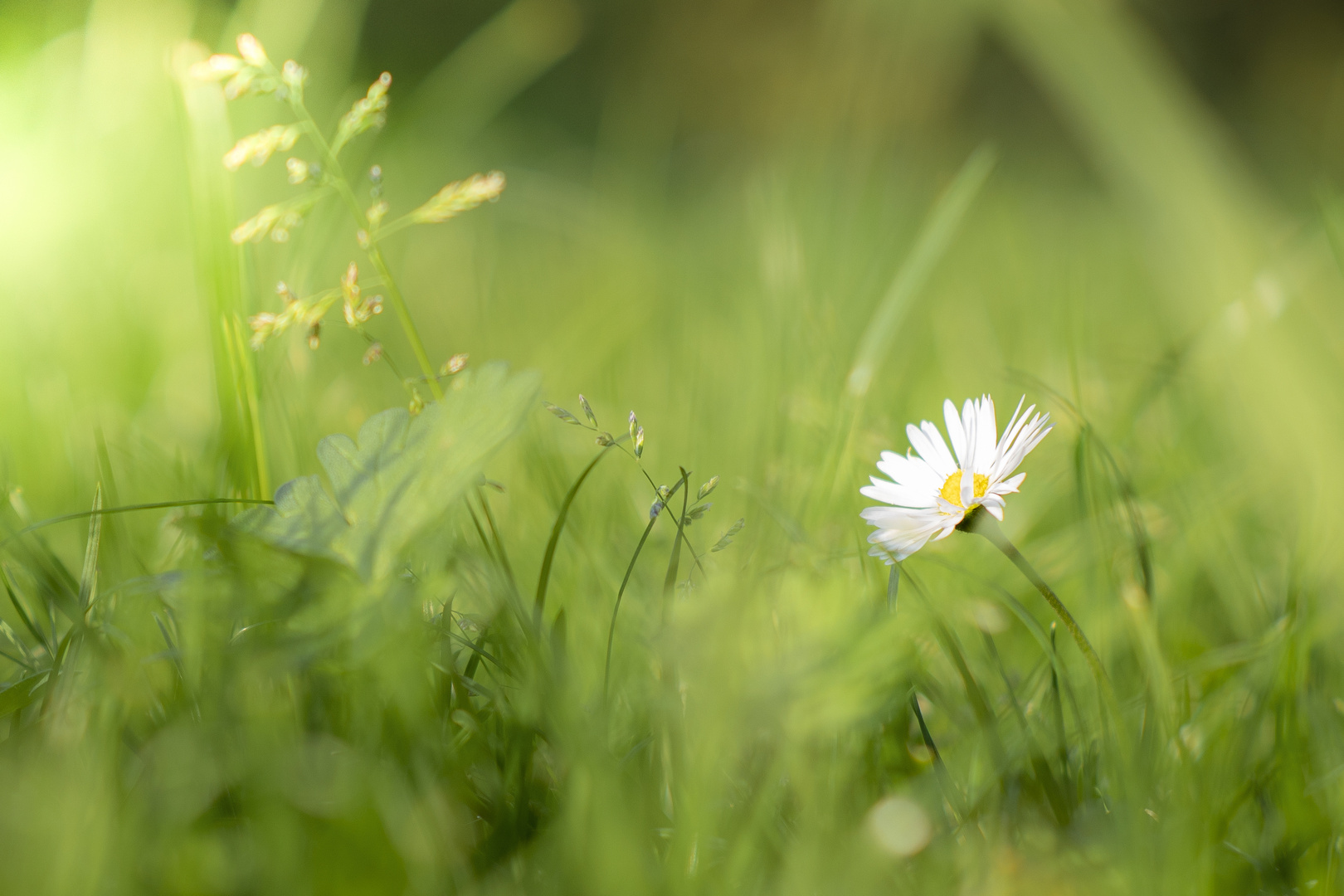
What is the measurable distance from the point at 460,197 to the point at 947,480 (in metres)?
0.34

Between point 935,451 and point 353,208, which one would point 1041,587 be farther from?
point 353,208

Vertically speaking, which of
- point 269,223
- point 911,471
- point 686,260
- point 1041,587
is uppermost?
point 686,260

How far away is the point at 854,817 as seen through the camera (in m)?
0.45

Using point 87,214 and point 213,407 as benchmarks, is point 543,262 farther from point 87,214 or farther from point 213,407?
point 213,407

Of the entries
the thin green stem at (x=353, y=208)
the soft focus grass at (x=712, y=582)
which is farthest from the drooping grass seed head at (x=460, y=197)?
the soft focus grass at (x=712, y=582)

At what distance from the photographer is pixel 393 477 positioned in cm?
52

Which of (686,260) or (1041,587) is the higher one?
(686,260)

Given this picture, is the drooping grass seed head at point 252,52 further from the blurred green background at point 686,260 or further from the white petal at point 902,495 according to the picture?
the white petal at point 902,495

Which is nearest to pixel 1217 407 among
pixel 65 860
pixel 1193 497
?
pixel 1193 497

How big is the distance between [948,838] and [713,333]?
1089 mm

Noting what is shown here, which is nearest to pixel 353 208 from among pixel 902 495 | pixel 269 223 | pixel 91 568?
pixel 269 223

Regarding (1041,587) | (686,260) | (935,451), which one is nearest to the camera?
(1041,587)

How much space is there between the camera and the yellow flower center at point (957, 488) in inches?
20.2

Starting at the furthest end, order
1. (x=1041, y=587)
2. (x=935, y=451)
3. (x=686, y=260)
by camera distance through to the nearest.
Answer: (x=686, y=260)
(x=935, y=451)
(x=1041, y=587)
